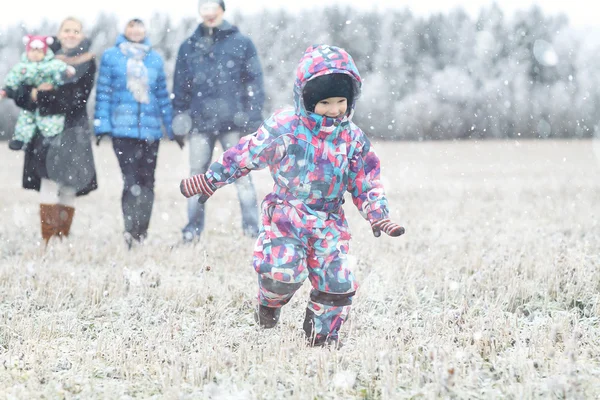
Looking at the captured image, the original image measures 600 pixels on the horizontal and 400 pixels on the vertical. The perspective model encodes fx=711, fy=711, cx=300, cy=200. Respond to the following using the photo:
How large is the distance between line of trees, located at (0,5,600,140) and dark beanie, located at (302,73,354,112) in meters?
29.3

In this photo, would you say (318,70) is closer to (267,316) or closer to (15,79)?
(267,316)

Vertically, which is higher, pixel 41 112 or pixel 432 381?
pixel 41 112

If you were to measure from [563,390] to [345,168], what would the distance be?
4.74 feet

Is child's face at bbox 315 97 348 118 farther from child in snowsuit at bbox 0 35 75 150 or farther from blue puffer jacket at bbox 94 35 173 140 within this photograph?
child in snowsuit at bbox 0 35 75 150

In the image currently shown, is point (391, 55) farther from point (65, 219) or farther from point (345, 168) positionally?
point (345, 168)

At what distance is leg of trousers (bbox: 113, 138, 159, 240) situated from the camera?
20.8 feet

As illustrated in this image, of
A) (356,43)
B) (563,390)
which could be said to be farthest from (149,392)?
(356,43)

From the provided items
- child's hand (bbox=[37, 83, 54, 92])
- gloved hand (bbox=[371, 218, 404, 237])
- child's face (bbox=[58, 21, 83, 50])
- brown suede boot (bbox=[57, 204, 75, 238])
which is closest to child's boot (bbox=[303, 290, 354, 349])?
gloved hand (bbox=[371, 218, 404, 237])

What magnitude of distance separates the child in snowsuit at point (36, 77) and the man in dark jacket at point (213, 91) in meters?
1.06

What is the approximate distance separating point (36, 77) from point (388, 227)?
4042 millimetres

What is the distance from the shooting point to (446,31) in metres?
38.6

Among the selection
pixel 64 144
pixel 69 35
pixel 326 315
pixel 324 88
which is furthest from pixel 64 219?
pixel 324 88

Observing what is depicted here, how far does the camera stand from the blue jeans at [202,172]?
670 centimetres

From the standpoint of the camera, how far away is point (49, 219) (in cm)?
639
